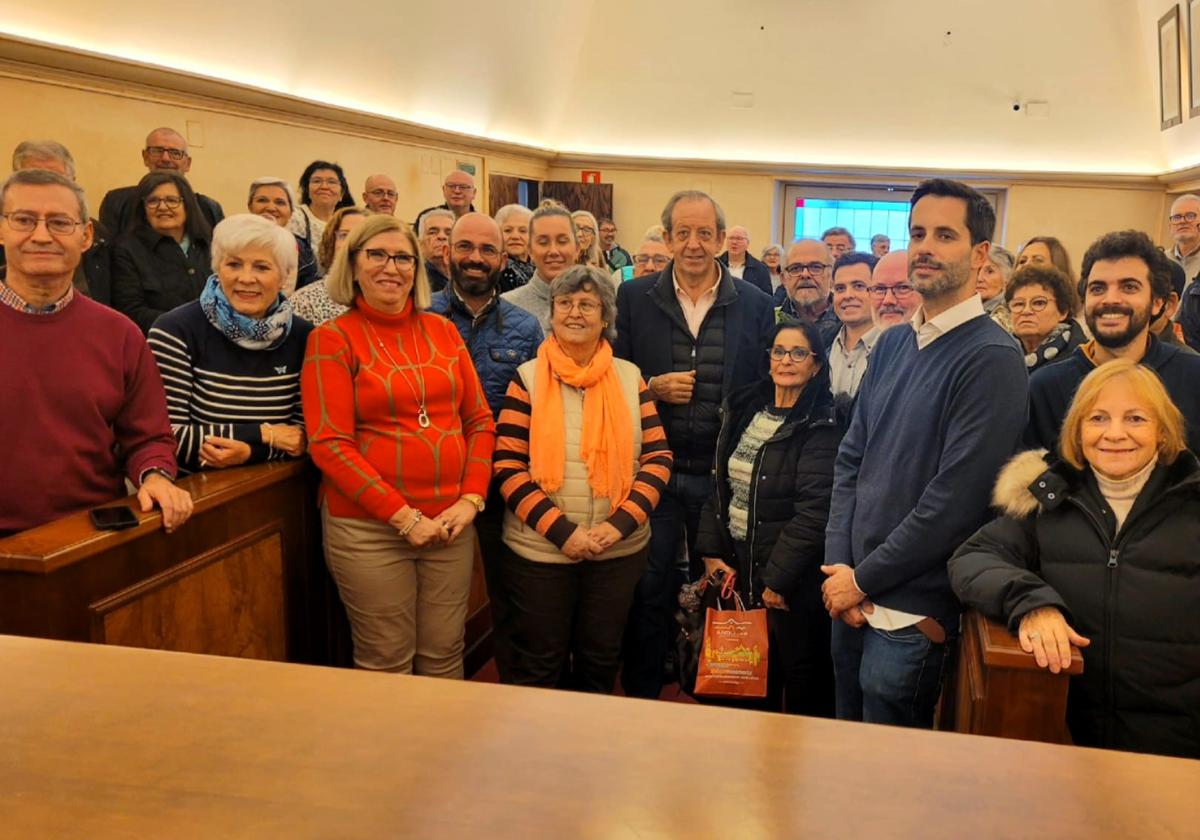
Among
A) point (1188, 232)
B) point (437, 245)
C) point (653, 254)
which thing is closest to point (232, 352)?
point (437, 245)

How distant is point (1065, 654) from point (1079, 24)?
10159mm

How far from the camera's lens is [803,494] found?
278 centimetres

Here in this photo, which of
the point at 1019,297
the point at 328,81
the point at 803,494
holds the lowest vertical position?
the point at 803,494

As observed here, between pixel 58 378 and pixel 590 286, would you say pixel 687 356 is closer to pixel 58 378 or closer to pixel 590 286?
pixel 590 286

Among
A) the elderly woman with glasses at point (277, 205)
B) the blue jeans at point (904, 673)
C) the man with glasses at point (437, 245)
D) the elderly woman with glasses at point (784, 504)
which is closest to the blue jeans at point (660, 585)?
the elderly woman with glasses at point (784, 504)

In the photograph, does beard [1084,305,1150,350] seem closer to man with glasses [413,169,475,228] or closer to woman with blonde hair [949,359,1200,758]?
woman with blonde hair [949,359,1200,758]

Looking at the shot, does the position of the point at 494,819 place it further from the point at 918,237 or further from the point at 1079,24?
the point at 1079,24

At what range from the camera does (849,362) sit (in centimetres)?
326

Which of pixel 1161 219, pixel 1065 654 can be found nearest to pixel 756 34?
pixel 1161 219

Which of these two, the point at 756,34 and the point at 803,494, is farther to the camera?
the point at 756,34

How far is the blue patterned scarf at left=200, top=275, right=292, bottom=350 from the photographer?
7.99 ft

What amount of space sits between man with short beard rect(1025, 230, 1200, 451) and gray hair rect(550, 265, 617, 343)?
4.09ft

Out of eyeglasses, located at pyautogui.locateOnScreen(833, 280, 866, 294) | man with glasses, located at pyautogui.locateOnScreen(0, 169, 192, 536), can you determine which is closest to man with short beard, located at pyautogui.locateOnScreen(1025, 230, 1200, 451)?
eyeglasses, located at pyautogui.locateOnScreen(833, 280, 866, 294)

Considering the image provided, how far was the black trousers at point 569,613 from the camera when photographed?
277cm
